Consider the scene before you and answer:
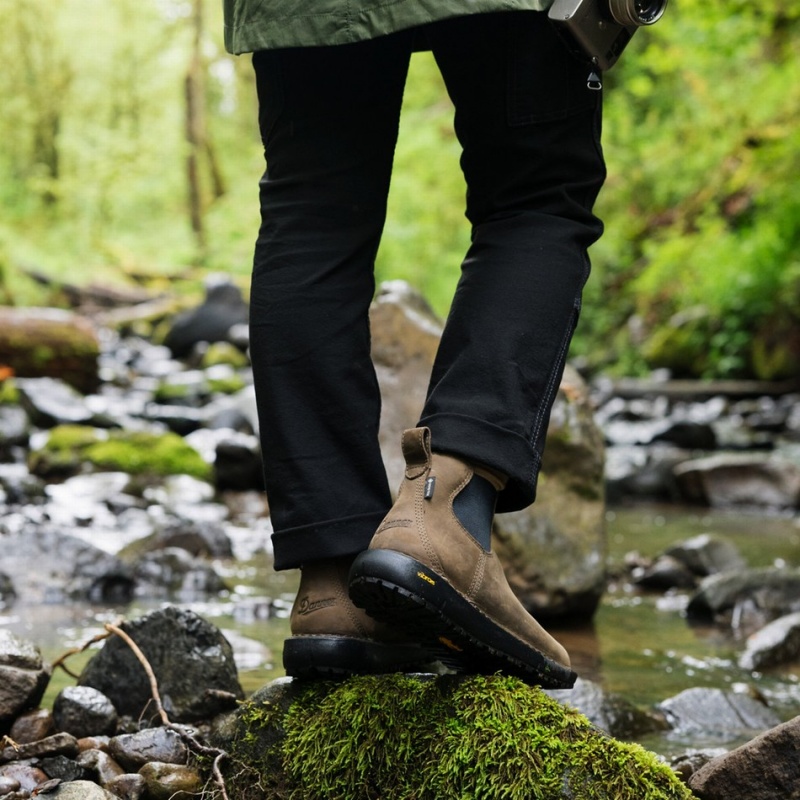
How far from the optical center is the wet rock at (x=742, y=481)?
7.17 metres

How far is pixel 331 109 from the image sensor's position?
179 cm

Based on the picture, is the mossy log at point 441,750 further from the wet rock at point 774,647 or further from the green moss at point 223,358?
the green moss at point 223,358

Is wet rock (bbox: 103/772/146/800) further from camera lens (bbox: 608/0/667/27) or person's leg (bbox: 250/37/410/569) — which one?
camera lens (bbox: 608/0/667/27)

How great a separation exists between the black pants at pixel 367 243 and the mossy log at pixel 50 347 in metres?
9.10

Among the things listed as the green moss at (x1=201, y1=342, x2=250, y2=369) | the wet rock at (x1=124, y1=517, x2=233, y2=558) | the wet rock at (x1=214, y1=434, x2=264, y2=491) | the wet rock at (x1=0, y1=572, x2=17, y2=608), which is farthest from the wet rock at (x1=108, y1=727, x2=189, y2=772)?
the green moss at (x1=201, y1=342, x2=250, y2=369)

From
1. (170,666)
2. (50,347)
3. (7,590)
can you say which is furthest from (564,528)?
(50,347)

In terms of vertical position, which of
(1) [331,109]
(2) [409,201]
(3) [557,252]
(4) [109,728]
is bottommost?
(2) [409,201]

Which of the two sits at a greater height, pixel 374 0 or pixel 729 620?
pixel 374 0

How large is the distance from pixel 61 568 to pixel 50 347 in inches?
261

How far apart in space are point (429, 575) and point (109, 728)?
1005 mm

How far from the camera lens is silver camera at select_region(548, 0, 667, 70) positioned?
162cm

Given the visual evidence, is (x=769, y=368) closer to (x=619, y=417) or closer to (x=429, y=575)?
(x=619, y=417)

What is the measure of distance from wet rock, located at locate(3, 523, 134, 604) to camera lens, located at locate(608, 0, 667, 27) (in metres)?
3.04

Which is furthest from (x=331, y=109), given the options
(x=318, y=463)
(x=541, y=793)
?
(x=541, y=793)
